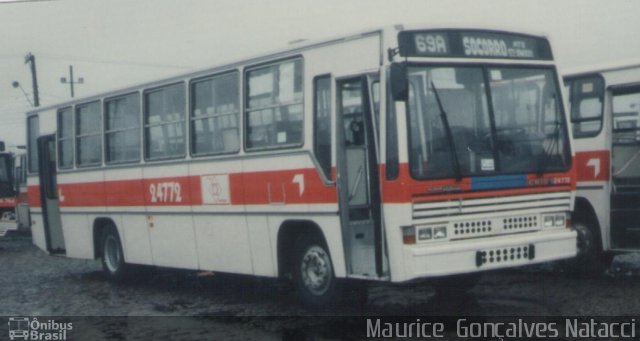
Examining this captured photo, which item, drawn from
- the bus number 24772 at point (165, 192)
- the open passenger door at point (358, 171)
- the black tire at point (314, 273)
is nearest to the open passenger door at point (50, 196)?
the bus number 24772 at point (165, 192)

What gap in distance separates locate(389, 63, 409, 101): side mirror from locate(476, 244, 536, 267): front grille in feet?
5.72

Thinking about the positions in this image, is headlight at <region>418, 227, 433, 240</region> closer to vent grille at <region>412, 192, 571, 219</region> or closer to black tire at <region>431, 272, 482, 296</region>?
vent grille at <region>412, 192, 571, 219</region>

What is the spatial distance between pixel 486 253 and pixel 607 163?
396cm

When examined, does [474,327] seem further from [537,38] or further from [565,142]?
[537,38]

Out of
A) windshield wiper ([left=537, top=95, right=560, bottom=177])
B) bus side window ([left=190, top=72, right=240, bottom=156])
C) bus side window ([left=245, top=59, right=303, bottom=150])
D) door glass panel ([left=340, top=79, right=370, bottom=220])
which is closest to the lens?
door glass panel ([left=340, top=79, right=370, bottom=220])

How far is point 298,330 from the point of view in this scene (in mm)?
9398

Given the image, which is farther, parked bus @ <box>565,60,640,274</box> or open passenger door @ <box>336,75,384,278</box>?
parked bus @ <box>565,60,640,274</box>

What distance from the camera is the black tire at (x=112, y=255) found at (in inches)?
587

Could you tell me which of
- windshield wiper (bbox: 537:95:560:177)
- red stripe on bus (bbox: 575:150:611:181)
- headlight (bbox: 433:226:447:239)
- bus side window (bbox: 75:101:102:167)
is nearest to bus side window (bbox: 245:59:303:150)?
headlight (bbox: 433:226:447:239)

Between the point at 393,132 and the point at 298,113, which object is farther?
the point at 298,113

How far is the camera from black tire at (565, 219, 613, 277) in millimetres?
12961

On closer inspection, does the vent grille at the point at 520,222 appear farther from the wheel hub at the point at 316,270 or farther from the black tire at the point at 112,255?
the black tire at the point at 112,255

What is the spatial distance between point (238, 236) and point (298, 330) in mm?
2579

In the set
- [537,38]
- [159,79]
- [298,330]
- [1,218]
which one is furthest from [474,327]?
[1,218]
